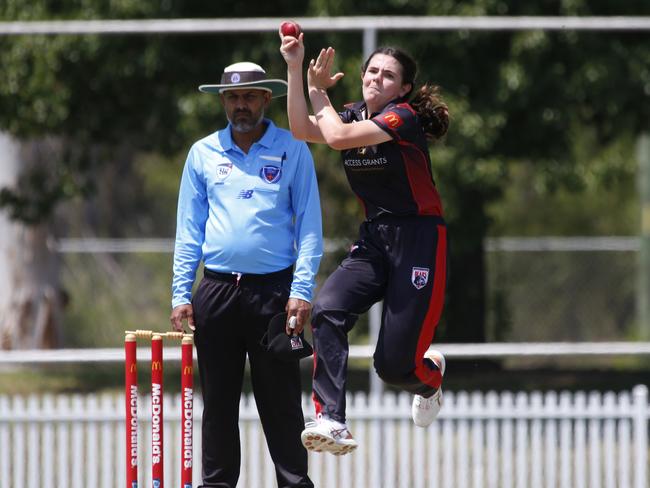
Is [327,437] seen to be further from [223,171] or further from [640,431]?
[640,431]

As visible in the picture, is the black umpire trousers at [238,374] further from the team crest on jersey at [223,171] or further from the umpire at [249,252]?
the team crest on jersey at [223,171]

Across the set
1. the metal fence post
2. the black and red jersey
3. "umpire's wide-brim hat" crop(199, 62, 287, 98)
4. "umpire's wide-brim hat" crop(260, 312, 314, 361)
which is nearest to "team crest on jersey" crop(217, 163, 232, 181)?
"umpire's wide-brim hat" crop(199, 62, 287, 98)

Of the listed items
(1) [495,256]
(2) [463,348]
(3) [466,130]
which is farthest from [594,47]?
(1) [495,256]

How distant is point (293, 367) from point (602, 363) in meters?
12.1

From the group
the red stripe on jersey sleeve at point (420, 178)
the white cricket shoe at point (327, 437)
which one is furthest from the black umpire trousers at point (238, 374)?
the red stripe on jersey sleeve at point (420, 178)

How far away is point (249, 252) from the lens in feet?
18.8

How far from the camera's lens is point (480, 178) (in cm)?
982

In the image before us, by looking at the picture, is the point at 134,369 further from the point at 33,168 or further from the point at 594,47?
the point at 33,168

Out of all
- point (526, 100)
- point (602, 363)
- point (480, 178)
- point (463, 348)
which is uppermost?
point (526, 100)

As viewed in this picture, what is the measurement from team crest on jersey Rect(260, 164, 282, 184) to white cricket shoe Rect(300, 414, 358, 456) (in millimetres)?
1118

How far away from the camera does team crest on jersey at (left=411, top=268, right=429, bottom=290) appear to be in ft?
18.0

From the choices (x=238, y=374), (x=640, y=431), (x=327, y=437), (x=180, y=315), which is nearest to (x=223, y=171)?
(x=180, y=315)

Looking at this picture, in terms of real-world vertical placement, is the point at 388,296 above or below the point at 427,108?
below

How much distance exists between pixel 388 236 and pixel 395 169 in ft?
0.95
